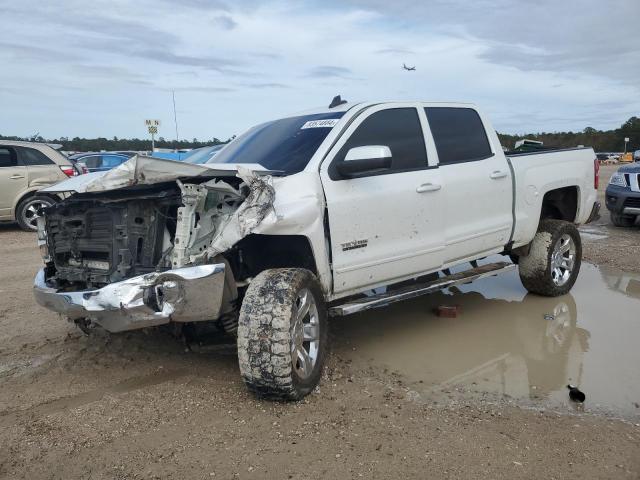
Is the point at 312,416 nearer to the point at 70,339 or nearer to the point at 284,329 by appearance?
the point at 284,329

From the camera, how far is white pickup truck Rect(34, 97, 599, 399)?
11.2ft

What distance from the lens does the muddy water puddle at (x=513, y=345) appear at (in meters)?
3.94

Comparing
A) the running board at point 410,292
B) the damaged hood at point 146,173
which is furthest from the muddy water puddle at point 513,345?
the damaged hood at point 146,173

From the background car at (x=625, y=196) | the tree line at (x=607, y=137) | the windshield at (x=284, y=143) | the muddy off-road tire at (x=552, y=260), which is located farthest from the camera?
the tree line at (x=607, y=137)

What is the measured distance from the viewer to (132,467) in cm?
292

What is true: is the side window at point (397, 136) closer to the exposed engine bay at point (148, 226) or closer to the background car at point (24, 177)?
the exposed engine bay at point (148, 226)

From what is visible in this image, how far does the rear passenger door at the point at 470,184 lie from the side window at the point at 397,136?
211 mm

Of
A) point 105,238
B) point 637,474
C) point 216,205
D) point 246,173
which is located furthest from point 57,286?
point 637,474

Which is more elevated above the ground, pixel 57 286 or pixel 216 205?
pixel 216 205

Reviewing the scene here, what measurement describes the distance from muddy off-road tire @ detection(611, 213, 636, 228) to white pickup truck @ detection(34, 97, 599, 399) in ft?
22.8

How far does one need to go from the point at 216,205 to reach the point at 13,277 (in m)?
5.00

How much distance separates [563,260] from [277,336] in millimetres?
4167

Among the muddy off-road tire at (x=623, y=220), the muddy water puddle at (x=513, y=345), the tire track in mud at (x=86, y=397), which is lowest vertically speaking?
the muddy off-road tire at (x=623, y=220)

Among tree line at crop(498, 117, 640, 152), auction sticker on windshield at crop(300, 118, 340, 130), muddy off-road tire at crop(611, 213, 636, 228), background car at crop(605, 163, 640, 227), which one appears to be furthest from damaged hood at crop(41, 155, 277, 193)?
tree line at crop(498, 117, 640, 152)
